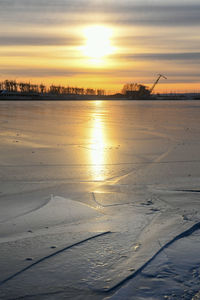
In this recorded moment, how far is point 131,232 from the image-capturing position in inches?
144

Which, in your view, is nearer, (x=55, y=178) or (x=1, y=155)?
(x=55, y=178)

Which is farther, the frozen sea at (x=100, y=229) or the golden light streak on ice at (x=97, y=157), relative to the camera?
the golden light streak on ice at (x=97, y=157)

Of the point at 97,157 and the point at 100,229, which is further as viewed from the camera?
the point at 97,157

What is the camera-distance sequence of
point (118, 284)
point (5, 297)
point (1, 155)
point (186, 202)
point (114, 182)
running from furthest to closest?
1. point (1, 155)
2. point (114, 182)
3. point (186, 202)
4. point (118, 284)
5. point (5, 297)

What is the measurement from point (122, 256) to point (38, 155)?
17.7 ft

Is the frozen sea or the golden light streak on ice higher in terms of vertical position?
the golden light streak on ice

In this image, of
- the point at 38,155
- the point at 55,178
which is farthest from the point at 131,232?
the point at 38,155

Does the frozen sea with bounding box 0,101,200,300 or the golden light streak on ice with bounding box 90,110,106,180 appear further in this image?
the golden light streak on ice with bounding box 90,110,106,180

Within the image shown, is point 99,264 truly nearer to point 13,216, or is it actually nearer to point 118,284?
point 118,284

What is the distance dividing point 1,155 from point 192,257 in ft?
19.1

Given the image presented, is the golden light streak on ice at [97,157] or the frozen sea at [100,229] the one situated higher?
the golden light streak on ice at [97,157]

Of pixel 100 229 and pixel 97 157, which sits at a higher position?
pixel 97 157

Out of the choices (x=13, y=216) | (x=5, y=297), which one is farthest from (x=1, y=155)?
(x=5, y=297)

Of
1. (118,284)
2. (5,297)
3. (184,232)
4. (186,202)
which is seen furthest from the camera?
(186,202)
